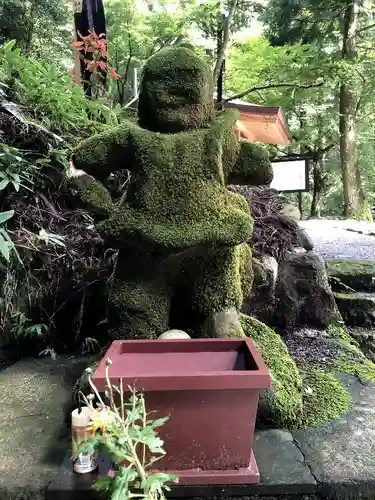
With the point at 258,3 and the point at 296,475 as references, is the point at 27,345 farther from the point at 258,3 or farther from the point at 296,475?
the point at 258,3

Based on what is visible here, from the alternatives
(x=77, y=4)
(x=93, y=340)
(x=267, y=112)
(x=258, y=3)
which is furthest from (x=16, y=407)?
(x=258, y=3)

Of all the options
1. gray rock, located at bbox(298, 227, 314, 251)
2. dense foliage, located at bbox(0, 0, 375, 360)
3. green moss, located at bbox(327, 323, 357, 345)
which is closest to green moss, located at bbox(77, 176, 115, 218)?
dense foliage, located at bbox(0, 0, 375, 360)

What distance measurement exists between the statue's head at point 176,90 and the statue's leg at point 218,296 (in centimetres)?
67

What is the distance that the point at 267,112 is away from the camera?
293 inches

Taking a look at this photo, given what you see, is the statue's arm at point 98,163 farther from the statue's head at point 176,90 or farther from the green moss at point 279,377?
the green moss at point 279,377

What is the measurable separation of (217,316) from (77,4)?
168 inches

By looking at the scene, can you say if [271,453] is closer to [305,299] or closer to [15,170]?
[305,299]

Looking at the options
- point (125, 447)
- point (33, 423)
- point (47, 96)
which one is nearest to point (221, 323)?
point (33, 423)

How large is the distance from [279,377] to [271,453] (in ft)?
1.49

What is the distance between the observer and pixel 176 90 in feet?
7.33

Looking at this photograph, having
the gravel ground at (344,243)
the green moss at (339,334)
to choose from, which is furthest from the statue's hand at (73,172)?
the gravel ground at (344,243)

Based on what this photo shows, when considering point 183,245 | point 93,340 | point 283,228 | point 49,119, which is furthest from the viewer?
point 283,228

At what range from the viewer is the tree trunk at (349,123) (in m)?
12.0

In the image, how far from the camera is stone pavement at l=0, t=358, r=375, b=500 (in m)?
1.64
